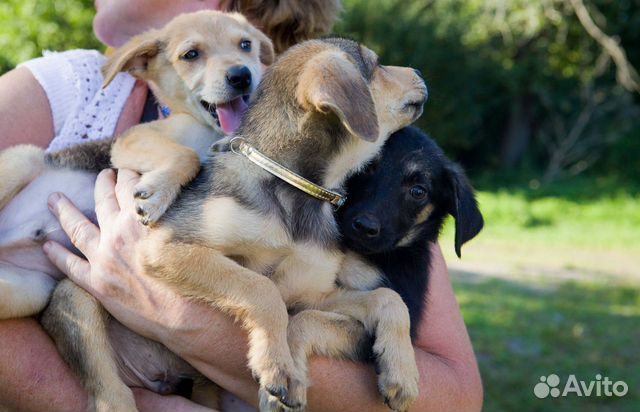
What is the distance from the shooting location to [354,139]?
2.83m

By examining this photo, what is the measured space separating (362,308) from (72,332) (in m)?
1.01

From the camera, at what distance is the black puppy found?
2.86m

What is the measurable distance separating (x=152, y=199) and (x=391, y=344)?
979 mm

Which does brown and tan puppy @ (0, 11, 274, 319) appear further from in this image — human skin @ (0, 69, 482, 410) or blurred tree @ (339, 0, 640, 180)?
blurred tree @ (339, 0, 640, 180)

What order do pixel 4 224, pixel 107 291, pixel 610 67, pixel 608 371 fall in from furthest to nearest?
pixel 610 67, pixel 608 371, pixel 4 224, pixel 107 291

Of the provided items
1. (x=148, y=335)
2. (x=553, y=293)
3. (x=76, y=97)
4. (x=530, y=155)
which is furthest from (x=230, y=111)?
(x=530, y=155)

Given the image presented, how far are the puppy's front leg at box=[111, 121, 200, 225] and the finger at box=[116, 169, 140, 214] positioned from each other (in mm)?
33

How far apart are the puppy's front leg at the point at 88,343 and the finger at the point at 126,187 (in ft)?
1.13

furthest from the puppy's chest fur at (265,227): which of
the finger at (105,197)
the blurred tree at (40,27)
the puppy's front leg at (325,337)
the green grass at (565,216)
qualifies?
the green grass at (565,216)

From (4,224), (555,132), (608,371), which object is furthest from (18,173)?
(555,132)

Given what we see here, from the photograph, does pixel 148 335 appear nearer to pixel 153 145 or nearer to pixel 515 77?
pixel 153 145

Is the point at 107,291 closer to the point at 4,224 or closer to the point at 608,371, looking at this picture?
the point at 4,224

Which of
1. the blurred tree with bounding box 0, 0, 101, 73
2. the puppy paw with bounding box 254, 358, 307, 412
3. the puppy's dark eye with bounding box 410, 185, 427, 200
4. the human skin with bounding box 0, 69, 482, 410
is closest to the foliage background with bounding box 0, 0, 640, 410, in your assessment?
the blurred tree with bounding box 0, 0, 101, 73

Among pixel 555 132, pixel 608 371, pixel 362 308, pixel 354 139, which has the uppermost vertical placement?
pixel 354 139
